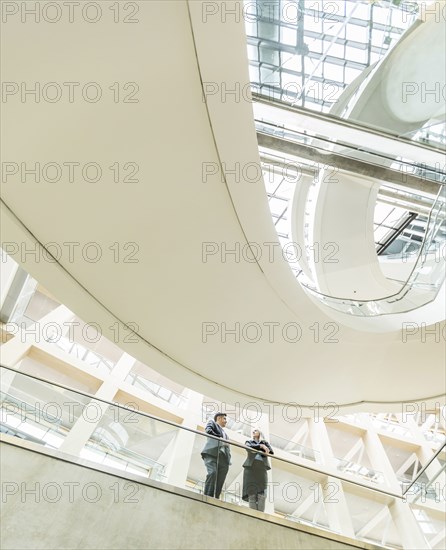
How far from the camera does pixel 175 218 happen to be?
18.0 feet

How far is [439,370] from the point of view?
23.5 feet

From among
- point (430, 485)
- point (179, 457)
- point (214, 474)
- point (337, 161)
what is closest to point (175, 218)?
point (179, 457)

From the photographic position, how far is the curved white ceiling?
3.96 metres

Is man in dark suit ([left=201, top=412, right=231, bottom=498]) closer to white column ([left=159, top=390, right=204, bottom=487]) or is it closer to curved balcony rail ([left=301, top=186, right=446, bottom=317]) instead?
white column ([left=159, top=390, right=204, bottom=487])

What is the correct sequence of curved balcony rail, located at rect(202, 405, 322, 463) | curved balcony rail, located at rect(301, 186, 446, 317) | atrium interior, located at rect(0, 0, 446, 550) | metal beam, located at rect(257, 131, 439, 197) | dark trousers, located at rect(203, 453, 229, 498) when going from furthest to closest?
curved balcony rail, located at rect(202, 405, 322, 463) < metal beam, located at rect(257, 131, 439, 197) < curved balcony rail, located at rect(301, 186, 446, 317) < dark trousers, located at rect(203, 453, 229, 498) < atrium interior, located at rect(0, 0, 446, 550)

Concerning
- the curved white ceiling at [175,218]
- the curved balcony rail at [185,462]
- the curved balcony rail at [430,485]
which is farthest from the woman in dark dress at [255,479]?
the curved balcony rail at [430,485]

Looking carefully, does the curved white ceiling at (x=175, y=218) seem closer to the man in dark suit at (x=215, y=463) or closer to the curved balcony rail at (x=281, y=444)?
the man in dark suit at (x=215, y=463)

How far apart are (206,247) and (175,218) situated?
0.60 m

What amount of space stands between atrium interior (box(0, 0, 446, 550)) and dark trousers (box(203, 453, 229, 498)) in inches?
2.9

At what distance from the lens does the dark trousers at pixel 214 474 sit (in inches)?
207

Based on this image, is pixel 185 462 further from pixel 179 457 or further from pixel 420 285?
pixel 420 285

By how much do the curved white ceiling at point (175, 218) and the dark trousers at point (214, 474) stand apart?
6.64 feet

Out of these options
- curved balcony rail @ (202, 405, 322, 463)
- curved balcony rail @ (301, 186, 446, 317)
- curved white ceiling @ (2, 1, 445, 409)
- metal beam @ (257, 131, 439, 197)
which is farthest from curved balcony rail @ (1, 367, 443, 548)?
curved balcony rail @ (202, 405, 322, 463)

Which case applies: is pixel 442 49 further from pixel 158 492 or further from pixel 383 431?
pixel 383 431
